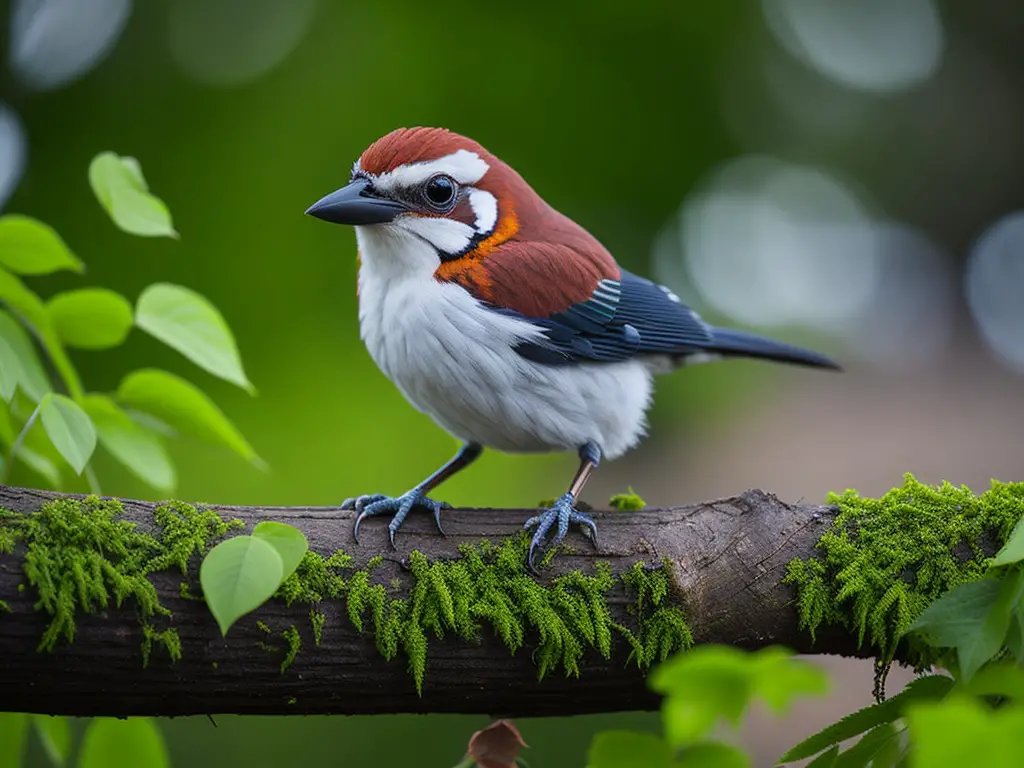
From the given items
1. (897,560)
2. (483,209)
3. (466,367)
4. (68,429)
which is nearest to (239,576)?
(68,429)

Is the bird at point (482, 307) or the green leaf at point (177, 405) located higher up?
the bird at point (482, 307)

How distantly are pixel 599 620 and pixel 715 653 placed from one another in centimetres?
134

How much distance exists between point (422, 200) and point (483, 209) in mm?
192

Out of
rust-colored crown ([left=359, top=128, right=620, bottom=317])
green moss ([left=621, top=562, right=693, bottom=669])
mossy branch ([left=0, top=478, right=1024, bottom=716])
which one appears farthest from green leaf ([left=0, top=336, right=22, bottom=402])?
green moss ([left=621, top=562, right=693, bottom=669])

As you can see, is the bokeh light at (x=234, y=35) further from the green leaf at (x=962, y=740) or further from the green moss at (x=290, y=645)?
the green leaf at (x=962, y=740)

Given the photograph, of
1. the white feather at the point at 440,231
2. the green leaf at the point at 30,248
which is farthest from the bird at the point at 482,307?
the green leaf at the point at 30,248

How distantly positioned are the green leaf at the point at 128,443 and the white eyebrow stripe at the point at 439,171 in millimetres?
943

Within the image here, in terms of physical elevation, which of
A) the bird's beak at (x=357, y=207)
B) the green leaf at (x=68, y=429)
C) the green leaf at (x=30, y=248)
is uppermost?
the bird's beak at (x=357, y=207)

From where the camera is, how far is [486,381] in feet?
9.08

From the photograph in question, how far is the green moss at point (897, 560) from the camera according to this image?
2.30 metres

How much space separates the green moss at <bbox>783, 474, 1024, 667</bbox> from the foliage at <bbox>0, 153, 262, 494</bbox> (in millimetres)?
1283

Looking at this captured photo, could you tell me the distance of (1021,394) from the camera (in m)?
8.72

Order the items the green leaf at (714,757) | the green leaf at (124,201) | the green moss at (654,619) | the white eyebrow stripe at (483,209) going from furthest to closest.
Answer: the white eyebrow stripe at (483,209) → the green moss at (654,619) → the green leaf at (124,201) → the green leaf at (714,757)

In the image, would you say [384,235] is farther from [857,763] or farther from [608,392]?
[857,763]
